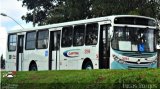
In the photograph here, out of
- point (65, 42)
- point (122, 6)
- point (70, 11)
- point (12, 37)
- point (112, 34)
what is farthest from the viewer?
point (70, 11)

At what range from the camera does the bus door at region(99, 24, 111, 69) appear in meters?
21.7

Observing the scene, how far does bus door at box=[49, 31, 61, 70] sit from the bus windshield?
5020 millimetres

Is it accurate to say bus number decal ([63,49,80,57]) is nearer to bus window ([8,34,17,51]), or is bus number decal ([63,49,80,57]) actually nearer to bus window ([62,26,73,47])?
bus window ([62,26,73,47])

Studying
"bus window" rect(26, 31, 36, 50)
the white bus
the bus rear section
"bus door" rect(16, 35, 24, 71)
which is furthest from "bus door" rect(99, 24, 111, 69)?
"bus door" rect(16, 35, 24, 71)

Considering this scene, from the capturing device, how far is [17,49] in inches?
1165

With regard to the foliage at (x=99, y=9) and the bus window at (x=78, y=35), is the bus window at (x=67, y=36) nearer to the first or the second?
Answer: the bus window at (x=78, y=35)

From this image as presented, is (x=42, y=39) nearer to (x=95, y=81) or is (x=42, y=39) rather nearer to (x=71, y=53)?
(x=71, y=53)

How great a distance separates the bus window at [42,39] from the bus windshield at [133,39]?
6.33m

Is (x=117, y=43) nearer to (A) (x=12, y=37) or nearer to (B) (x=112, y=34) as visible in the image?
(B) (x=112, y=34)

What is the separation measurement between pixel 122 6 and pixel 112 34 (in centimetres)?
1388

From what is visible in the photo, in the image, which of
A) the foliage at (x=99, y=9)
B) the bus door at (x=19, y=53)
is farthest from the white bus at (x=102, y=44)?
the foliage at (x=99, y=9)

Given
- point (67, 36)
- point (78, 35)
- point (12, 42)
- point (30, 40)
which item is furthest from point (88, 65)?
point (12, 42)

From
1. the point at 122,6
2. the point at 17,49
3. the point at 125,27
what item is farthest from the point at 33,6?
the point at 125,27

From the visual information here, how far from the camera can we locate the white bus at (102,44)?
70.4ft
